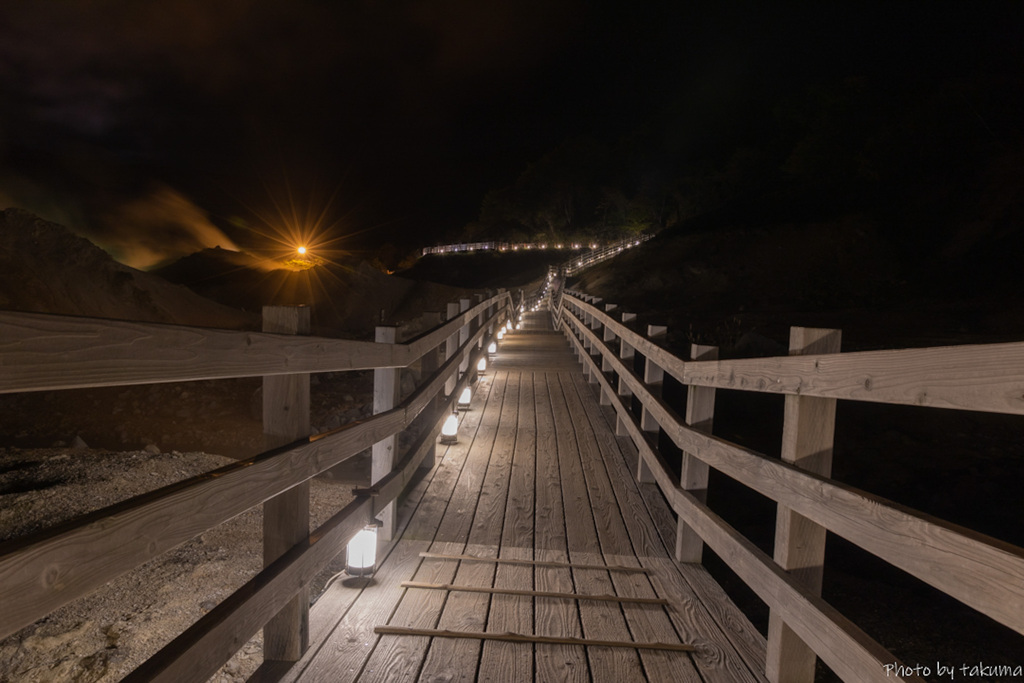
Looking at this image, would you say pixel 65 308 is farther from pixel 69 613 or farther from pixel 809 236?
pixel 809 236

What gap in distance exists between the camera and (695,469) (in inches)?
136

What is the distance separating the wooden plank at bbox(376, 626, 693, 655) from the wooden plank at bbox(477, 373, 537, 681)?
0.03 metres

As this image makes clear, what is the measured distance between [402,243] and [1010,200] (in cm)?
10782

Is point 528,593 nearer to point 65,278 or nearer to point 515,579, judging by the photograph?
point 515,579

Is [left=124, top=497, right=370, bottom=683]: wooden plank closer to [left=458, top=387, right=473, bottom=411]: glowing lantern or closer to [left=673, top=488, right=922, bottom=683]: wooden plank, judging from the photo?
[left=673, top=488, right=922, bottom=683]: wooden plank

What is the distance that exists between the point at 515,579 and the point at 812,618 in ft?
5.24

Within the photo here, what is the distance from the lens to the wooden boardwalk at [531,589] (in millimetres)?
2400

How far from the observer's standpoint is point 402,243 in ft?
411

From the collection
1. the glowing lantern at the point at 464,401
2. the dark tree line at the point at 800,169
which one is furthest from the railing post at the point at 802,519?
the dark tree line at the point at 800,169

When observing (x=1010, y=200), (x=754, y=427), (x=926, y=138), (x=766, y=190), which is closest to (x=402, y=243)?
(x=766, y=190)

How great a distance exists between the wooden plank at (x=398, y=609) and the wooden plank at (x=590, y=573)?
68 cm

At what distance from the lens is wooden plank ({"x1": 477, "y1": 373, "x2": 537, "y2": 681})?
7.84 feet

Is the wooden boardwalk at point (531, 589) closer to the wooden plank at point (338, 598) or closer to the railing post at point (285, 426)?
the wooden plank at point (338, 598)

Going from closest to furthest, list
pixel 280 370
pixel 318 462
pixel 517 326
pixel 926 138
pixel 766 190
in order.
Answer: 1. pixel 280 370
2. pixel 318 462
3. pixel 517 326
4. pixel 926 138
5. pixel 766 190
